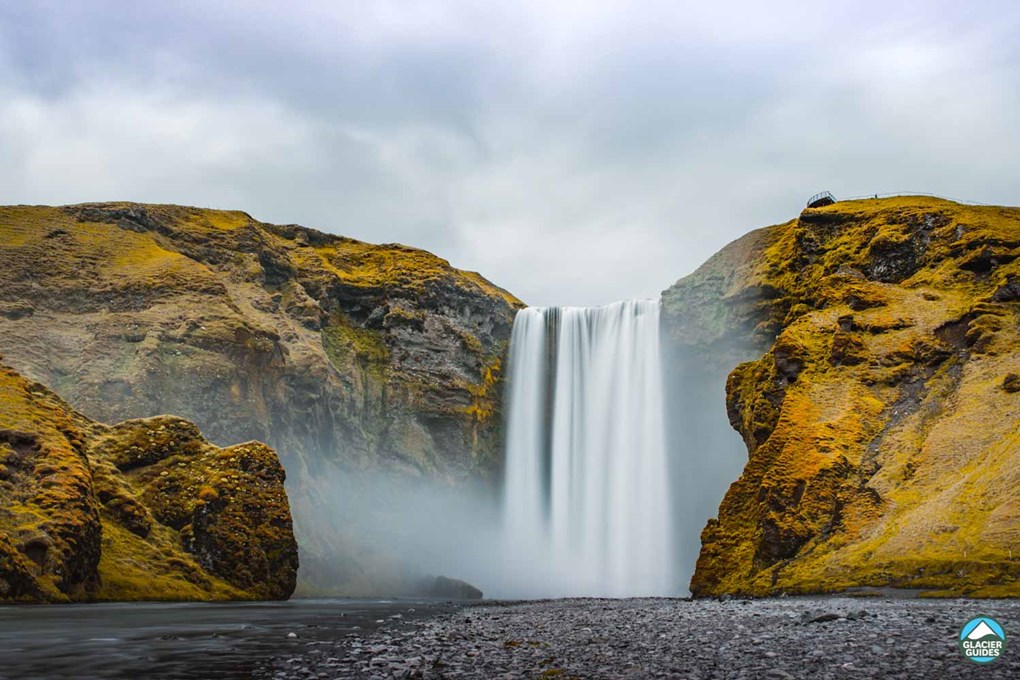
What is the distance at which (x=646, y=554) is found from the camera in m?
65.9

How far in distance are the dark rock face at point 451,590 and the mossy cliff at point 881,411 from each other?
21.3m

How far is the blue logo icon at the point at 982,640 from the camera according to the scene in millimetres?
11922

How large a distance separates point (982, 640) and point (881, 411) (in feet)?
104

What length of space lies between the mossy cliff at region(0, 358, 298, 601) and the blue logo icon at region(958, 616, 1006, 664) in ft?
91.7

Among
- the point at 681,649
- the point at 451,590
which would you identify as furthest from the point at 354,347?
the point at 681,649

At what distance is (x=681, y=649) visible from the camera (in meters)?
13.8

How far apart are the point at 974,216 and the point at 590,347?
34.8m

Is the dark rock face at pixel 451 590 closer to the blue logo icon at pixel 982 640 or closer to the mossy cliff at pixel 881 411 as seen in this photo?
the mossy cliff at pixel 881 411

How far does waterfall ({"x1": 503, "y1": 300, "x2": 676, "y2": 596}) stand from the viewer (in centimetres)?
6669

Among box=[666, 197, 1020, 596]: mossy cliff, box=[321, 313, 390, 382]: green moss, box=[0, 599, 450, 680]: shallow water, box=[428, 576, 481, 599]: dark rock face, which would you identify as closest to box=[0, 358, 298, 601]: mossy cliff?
box=[0, 599, 450, 680]: shallow water

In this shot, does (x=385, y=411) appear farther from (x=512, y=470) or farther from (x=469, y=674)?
(x=469, y=674)

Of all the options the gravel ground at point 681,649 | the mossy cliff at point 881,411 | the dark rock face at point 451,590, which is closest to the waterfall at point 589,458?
the dark rock face at point 451,590

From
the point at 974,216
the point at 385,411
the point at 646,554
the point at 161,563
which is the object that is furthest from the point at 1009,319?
the point at 385,411

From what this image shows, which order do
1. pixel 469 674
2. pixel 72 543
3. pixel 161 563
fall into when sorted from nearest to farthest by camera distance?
pixel 469 674 → pixel 72 543 → pixel 161 563
